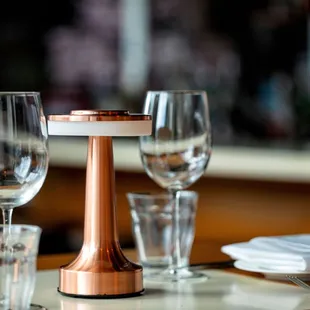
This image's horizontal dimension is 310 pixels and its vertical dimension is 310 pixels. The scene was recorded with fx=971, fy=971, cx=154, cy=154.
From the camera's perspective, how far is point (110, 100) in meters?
4.38

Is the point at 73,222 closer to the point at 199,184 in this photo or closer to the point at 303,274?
the point at 199,184

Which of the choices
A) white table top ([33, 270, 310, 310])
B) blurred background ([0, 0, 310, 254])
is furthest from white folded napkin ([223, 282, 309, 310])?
blurred background ([0, 0, 310, 254])

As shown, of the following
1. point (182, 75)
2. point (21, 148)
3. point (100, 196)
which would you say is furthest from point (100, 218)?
point (182, 75)

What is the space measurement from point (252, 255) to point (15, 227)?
37 centimetres

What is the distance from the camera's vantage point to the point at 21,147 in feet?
3.16

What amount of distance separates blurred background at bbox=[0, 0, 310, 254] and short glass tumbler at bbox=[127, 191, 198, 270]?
1.80m

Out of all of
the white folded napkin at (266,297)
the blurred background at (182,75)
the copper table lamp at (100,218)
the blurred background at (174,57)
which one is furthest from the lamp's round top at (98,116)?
the blurred background at (174,57)

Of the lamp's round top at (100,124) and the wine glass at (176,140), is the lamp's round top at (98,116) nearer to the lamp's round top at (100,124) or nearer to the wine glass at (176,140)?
the lamp's round top at (100,124)

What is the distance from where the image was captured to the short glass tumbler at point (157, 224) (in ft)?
4.09

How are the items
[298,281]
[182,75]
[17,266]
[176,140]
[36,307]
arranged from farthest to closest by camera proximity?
[182,75]
[176,140]
[298,281]
[36,307]
[17,266]

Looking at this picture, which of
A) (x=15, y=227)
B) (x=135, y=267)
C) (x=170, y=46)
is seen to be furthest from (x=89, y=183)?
(x=170, y=46)

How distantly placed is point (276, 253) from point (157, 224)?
0.21m

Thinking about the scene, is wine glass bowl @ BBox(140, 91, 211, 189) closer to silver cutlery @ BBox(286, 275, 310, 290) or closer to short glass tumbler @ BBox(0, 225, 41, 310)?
silver cutlery @ BBox(286, 275, 310, 290)

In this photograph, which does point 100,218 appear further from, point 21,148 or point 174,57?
point 174,57
